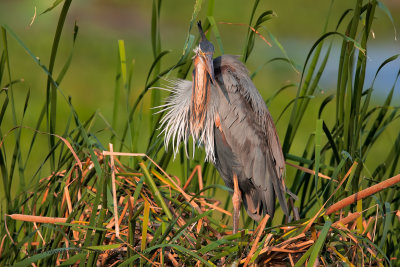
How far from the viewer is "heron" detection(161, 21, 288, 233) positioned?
1.76 meters

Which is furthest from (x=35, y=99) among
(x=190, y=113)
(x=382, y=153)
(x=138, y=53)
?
(x=190, y=113)

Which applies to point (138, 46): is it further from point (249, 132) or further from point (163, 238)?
point (163, 238)

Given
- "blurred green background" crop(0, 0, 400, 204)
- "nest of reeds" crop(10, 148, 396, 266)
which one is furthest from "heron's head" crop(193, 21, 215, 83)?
"blurred green background" crop(0, 0, 400, 204)

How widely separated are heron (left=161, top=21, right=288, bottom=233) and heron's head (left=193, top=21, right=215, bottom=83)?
38 millimetres

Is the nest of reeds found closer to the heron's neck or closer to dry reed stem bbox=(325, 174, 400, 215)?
dry reed stem bbox=(325, 174, 400, 215)

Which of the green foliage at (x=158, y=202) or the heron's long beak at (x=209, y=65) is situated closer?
the green foliage at (x=158, y=202)

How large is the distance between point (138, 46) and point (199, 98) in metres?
5.34

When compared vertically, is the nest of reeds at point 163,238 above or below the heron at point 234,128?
below

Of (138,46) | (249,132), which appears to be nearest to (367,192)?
(249,132)

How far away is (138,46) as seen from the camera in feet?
22.8

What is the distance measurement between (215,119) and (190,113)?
0.08 metres

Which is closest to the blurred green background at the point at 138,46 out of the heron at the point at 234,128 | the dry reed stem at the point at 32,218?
the heron at the point at 234,128

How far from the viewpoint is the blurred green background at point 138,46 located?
5.13m

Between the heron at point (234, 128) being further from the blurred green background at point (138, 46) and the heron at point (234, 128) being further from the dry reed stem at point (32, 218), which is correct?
the blurred green background at point (138, 46)
